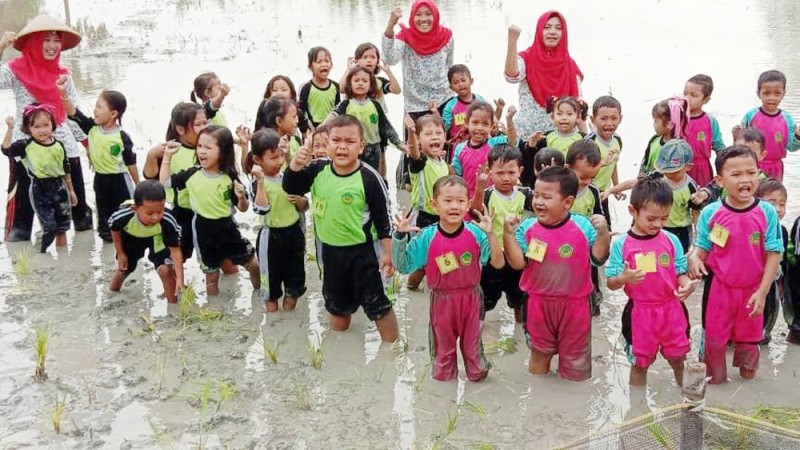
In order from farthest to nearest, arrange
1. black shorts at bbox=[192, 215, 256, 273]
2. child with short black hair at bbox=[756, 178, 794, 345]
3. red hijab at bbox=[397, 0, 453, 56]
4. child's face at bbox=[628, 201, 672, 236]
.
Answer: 1. red hijab at bbox=[397, 0, 453, 56]
2. black shorts at bbox=[192, 215, 256, 273]
3. child with short black hair at bbox=[756, 178, 794, 345]
4. child's face at bbox=[628, 201, 672, 236]

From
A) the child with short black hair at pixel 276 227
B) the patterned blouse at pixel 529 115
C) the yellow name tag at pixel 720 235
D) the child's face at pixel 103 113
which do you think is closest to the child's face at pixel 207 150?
the child with short black hair at pixel 276 227

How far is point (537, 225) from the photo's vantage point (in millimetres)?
4555

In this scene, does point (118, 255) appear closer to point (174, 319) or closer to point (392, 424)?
point (174, 319)

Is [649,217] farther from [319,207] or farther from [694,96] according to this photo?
[694,96]

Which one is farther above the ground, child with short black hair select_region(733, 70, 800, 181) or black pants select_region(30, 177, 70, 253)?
child with short black hair select_region(733, 70, 800, 181)

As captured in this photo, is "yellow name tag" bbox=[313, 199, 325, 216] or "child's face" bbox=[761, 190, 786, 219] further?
"yellow name tag" bbox=[313, 199, 325, 216]

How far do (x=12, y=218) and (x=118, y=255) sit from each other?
174 centimetres

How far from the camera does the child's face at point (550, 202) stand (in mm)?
4410

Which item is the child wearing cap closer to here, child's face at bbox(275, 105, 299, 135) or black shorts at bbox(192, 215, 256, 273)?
child's face at bbox(275, 105, 299, 135)

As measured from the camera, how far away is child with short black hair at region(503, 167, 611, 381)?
4422 millimetres

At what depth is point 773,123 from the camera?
6.33 meters

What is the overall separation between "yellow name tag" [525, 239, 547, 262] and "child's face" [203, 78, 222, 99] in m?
3.58

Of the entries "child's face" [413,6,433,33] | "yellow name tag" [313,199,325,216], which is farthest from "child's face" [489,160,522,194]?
"child's face" [413,6,433,33]

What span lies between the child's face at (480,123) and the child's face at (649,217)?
1.75m
